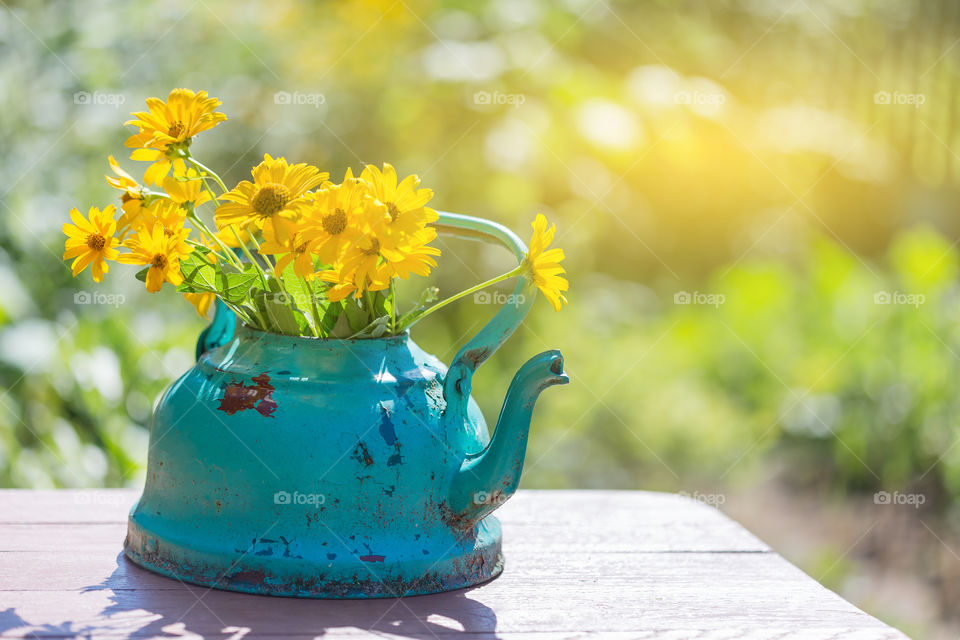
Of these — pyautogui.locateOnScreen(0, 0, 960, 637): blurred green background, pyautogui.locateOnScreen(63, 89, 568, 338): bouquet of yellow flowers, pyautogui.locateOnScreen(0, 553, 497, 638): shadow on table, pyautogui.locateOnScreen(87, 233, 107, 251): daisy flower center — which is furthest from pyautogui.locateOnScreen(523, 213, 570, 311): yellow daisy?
pyautogui.locateOnScreen(0, 0, 960, 637): blurred green background

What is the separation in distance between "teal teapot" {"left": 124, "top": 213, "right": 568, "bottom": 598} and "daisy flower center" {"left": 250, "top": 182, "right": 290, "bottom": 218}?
145mm

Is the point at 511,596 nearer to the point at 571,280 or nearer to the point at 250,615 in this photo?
the point at 250,615

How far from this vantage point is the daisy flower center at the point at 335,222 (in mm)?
879

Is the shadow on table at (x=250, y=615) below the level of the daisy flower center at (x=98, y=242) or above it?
below

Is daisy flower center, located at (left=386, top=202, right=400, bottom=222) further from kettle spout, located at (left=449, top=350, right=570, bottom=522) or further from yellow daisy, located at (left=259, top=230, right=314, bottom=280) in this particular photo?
kettle spout, located at (left=449, top=350, right=570, bottom=522)

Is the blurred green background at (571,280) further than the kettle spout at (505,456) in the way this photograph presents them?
Yes

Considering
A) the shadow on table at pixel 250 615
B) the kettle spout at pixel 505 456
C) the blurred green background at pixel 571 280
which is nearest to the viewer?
the shadow on table at pixel 250 615

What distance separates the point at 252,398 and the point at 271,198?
0.20 meters

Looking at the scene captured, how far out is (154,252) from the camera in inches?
36.1

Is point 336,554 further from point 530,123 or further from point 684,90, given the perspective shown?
point 684,90

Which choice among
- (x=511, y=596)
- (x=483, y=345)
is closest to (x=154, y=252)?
(x=483, y=345)

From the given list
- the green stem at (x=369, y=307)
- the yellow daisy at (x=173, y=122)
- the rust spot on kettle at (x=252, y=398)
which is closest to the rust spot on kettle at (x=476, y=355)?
the green stem at (x=369, y=307)

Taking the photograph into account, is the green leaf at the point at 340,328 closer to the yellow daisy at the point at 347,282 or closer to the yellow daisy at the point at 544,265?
the yellow daisy at the point at 347,282

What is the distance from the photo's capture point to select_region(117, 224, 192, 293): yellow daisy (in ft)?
2.99
